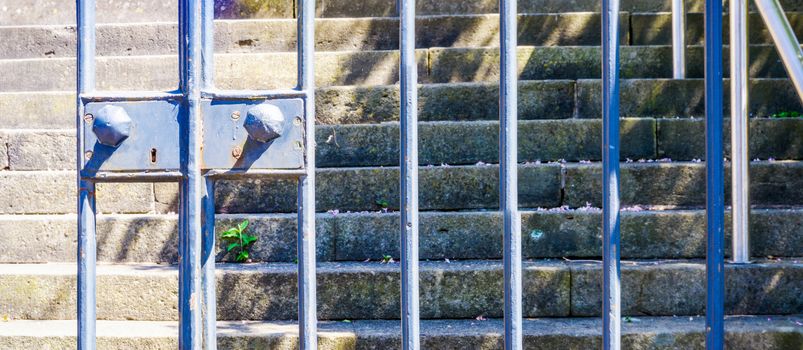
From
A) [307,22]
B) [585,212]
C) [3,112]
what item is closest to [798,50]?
[585,212]

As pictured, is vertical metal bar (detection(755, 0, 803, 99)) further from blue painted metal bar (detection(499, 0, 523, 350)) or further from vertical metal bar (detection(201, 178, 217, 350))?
vertical metal bar (detection(201, 178, 217, 350))

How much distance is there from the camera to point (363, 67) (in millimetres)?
3748

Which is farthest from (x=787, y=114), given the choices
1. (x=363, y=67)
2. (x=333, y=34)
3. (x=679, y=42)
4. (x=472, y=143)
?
(x=333, y=34)

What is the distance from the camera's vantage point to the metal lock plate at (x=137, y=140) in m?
1.10

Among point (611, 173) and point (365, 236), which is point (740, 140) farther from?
point (611, 173)

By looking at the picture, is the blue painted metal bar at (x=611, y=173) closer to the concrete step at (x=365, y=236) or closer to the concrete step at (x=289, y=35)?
the concrete step at (x=365, y=236)

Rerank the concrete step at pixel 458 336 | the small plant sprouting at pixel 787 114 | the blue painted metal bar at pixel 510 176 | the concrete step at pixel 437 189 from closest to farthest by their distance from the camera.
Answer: the blue painted metal bar at pixel 510 176
the concrete step at pixel 458 336
the concrete step at pixel 437 189
the small plant sprouting at pixel 787 114

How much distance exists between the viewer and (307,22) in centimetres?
112

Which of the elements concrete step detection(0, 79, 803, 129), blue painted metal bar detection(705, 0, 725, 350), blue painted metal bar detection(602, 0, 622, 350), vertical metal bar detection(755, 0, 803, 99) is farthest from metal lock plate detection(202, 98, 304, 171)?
concrete step detection(0, 79, 803, 129)

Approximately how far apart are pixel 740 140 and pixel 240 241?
6.21 feet

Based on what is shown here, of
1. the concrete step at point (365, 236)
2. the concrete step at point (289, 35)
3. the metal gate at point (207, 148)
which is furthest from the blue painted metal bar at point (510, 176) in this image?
the concrete step at point (289, 35)

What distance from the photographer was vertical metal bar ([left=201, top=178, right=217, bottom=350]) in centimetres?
113

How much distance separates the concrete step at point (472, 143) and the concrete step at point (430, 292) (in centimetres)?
78

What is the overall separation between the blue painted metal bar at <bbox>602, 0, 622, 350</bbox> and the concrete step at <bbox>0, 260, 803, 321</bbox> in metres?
1.23
